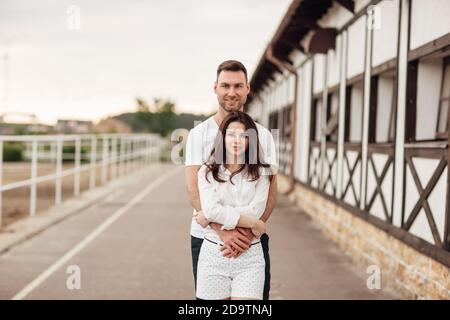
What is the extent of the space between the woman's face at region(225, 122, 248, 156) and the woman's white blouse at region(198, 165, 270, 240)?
0.11m

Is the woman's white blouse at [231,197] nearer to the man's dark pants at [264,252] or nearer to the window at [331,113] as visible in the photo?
the man's dark pants at [264,252]

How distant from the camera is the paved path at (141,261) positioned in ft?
22.8

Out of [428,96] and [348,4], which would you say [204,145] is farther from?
[348,4]

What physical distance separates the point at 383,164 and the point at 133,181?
1414cm

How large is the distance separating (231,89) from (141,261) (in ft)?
17.2

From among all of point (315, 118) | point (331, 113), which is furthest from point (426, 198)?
point (315, 118)

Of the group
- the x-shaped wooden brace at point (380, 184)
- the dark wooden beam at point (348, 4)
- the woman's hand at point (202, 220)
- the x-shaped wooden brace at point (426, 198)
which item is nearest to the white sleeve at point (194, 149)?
the woman's hand at point (202, 220)

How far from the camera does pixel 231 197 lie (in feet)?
11.6

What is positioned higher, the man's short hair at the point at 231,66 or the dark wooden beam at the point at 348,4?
the dark wooden beam at the point at 348,4

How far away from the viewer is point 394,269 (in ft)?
24.2

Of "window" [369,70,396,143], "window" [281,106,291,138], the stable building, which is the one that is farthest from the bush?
"window" [369,70,396,143]

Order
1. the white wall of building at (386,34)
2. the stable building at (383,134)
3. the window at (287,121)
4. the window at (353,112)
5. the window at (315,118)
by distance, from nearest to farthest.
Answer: the stable building at (383,134) → the white wall of building at (386,34) → the window at (353,112) → the window at (315,118) → the window at (287,121)

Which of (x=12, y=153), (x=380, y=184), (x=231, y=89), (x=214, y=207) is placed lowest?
(x=12, y=153)
